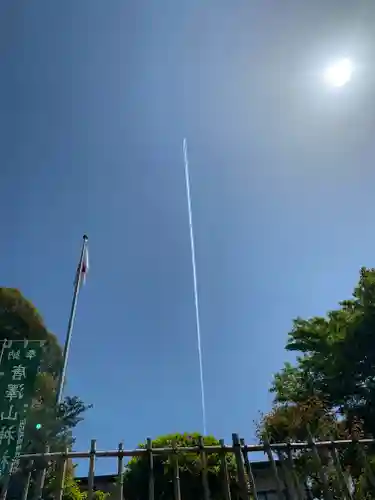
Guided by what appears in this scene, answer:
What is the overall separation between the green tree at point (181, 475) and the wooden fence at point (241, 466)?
3.31m

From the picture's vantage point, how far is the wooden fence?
4.25 meters

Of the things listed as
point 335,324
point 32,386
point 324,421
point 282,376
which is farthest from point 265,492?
point 32,386

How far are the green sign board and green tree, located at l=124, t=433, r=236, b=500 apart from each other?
3852mm

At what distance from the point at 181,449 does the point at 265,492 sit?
29.5 feet

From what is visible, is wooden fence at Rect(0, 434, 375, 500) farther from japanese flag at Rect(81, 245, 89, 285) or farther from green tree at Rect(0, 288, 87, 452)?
japanese flag at Rect(81, 245, 89, 285)

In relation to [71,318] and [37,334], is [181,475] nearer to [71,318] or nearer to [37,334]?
[71,318]

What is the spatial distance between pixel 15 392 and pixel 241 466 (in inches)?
120

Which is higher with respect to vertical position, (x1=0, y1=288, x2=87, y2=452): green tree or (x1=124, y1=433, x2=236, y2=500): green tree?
(x1=0, y1=288, x2=87, y2=452): green tree

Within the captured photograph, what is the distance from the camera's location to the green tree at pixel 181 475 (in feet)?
26.7

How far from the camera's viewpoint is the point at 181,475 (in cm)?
827

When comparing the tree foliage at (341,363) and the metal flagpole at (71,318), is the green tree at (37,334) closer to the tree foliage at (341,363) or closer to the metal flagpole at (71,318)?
the metal flagpole at (71,318)

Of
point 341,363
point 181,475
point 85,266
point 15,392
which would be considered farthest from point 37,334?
point 341,363

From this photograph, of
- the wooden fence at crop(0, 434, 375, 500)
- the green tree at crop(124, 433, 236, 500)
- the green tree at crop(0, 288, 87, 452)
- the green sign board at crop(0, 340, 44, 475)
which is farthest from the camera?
the green tree at crop(0, 288, 87, 452)

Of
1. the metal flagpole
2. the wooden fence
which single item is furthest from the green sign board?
the metal flagpole
